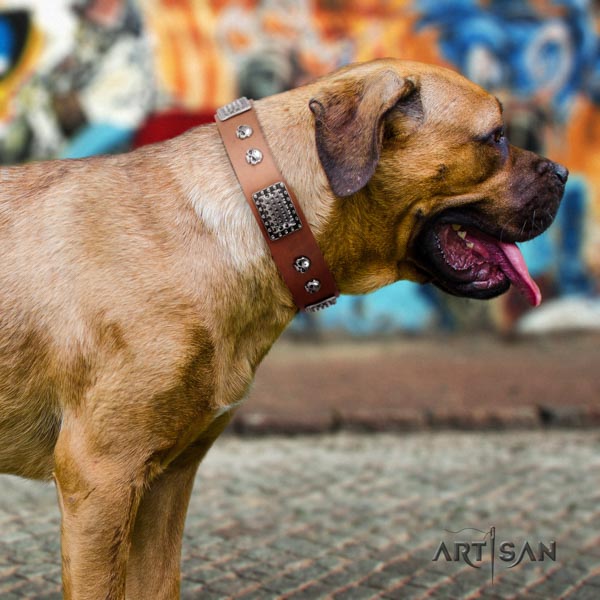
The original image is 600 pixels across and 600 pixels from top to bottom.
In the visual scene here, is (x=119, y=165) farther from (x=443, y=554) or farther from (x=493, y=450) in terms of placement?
(x=493, y=450)

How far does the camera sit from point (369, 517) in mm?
5031

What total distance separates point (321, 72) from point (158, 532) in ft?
25.7

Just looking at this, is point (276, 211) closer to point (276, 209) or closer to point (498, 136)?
point (276, 209)

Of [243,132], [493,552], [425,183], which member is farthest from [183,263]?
[493,552]

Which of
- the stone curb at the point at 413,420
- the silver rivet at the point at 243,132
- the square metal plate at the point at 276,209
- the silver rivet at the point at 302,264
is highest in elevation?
the silver rivet at the point at 243,132

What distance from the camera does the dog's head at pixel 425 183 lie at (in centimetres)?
297

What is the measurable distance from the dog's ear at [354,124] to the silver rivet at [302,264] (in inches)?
9.1

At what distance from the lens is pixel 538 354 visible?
32.2ft

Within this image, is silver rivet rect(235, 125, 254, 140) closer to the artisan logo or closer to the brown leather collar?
the brown leather collar

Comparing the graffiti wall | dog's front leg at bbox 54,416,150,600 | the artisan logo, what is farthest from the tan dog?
the graffiti wall

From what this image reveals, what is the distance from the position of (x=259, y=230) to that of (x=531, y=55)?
842cm

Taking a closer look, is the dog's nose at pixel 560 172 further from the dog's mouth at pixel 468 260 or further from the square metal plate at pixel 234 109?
the square metal plate at pixel 234 109

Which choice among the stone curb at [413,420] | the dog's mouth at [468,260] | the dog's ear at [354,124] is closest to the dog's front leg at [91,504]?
the dog's ear at [354,124]

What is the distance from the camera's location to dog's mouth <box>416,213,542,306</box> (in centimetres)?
323
